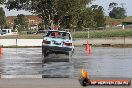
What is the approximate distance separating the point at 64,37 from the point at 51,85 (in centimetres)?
1509

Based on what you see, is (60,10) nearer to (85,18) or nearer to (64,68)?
(85,18)

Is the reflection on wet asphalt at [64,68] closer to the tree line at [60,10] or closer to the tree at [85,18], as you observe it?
the tree line at [60,10]

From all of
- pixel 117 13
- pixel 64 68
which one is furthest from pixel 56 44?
pixel 117 13

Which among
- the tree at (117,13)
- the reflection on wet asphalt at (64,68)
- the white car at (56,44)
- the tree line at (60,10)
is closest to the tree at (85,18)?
the tree line at (60,10)

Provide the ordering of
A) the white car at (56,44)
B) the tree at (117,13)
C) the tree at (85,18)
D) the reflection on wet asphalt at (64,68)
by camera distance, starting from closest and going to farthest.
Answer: the reflection on wet asphalt at (64,68) → the white car at (56,44) → the tree at (85,18) → the tree at (117,13)

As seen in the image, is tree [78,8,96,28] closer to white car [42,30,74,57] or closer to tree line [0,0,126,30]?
tree line [0,0,126,30]

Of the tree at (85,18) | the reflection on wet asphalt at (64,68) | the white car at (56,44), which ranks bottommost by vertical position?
the reflection on wet asphalt at (64,68)

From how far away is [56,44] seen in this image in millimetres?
25516

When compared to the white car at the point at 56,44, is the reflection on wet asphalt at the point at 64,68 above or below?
below

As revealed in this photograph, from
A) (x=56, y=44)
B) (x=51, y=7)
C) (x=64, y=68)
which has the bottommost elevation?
(x=64, y=68)

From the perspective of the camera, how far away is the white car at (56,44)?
2550 centimetres

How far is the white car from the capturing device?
25500 millimetres

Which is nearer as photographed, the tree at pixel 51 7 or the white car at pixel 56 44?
the white car at pixel 56 44

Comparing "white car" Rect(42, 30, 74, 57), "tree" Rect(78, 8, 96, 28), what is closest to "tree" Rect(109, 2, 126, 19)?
"tree" Rect(78, 8, 96, 28)
